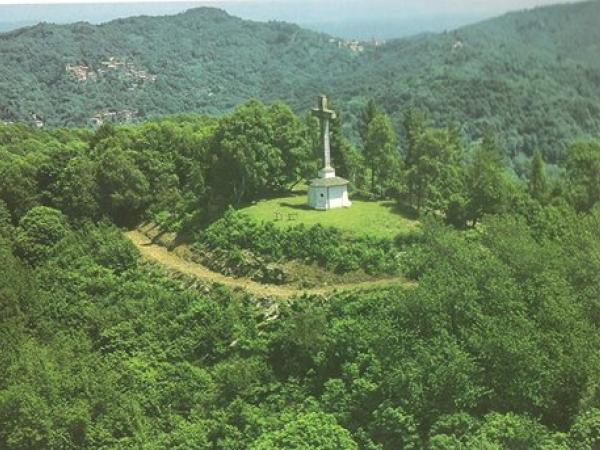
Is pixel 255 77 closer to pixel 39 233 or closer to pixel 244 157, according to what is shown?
pixel 244 157

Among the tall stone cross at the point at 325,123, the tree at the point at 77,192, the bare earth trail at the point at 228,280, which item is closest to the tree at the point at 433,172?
the tall stone cross at the point at 325,123

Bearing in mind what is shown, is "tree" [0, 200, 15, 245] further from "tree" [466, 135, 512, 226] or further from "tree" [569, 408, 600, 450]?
"tree" [569, 408, 600, 450]

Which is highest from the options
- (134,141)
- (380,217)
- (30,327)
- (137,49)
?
(137,49)

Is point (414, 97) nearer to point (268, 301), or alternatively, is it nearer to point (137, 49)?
point (137, 49)

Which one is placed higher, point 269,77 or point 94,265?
point 269,77

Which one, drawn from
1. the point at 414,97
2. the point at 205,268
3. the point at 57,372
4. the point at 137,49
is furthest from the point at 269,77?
the point at 57,372

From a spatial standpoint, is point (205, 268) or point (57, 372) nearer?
point (57, 372)

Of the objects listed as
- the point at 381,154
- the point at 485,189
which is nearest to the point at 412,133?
the point at 381,154
